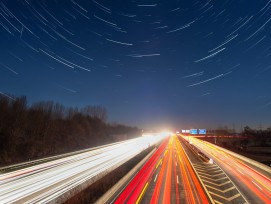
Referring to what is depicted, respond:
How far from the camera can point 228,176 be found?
37219mm

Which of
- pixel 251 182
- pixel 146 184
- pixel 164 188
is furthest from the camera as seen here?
pixel 251 182

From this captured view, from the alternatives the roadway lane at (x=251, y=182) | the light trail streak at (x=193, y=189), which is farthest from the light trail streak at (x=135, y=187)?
the roadway lane at (x=251, y=182)

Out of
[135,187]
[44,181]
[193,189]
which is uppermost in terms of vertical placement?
[44,181]

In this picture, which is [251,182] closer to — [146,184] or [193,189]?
[193,189]

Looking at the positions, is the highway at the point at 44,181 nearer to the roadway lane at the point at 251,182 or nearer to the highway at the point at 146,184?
the highway at the point at 146,184

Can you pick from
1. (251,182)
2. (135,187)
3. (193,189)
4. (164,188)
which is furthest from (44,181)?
(251,182)

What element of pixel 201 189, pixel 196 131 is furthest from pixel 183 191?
pixel 196 131

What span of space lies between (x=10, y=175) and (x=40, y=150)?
3709 centimetres

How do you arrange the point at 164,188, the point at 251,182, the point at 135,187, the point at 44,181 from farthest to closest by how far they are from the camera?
the point at 251,182
the point at 135,187
the point at 164,188
the point at 44,181

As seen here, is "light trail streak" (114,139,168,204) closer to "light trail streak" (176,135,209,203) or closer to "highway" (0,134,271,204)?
"highway" (0,134,271,204)

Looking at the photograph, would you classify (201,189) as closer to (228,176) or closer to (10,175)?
(228,176)

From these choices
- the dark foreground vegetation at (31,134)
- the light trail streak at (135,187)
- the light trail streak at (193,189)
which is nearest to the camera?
the light trail streak at (135,187)

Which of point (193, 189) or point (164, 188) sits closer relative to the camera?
point (193, 189)

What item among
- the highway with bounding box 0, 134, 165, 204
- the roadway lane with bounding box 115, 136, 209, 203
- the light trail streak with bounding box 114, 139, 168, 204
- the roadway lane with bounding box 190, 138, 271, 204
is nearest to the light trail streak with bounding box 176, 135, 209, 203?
the roadway lane with bounding box 115, 136, 209, 203
